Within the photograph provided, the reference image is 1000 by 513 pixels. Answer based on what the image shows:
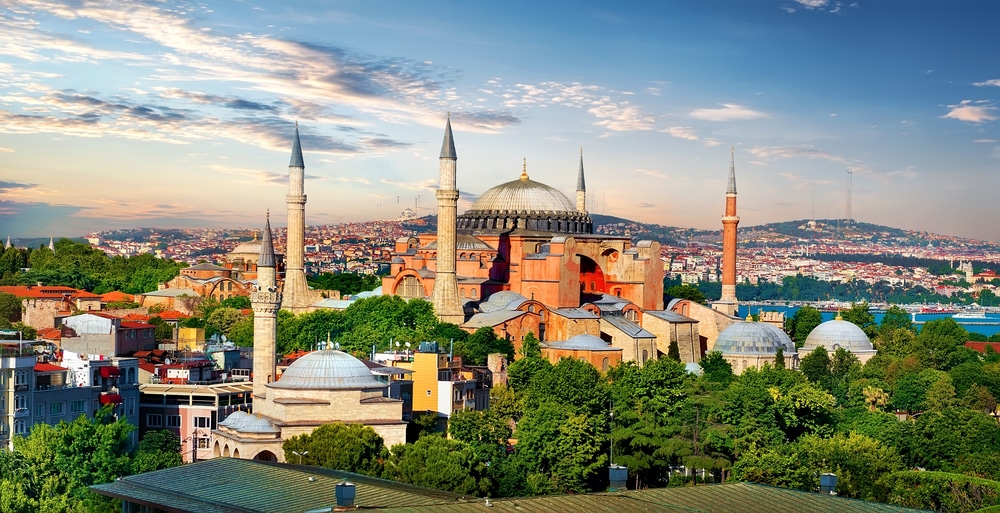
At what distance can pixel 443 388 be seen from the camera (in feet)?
140

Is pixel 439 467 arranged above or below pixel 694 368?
below

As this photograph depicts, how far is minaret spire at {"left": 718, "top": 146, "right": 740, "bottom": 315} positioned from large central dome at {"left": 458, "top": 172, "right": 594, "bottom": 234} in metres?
6.66

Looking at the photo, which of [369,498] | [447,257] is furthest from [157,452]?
[447,257]

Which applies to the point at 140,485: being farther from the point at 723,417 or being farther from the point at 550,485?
the point at 723,417

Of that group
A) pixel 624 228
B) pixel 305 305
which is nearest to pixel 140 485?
pixel 305 305

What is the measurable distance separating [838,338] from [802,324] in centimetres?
688

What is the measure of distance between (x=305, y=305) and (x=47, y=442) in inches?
1072

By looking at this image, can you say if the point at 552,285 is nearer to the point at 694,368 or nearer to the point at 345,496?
the point at 694,368

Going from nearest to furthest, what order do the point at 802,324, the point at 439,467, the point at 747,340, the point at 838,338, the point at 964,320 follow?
the point at 439,467 < the point at 747,340 < the point at 838,338 < the point at 802,324 < the point at 964,320

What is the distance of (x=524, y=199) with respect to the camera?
6244cm

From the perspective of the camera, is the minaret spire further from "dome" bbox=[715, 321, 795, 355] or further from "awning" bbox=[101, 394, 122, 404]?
"awning" bbox=[101, 394, 122, 404]

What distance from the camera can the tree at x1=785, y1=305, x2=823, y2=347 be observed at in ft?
216

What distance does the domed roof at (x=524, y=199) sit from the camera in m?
62.3

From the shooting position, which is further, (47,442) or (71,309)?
(71,309)
